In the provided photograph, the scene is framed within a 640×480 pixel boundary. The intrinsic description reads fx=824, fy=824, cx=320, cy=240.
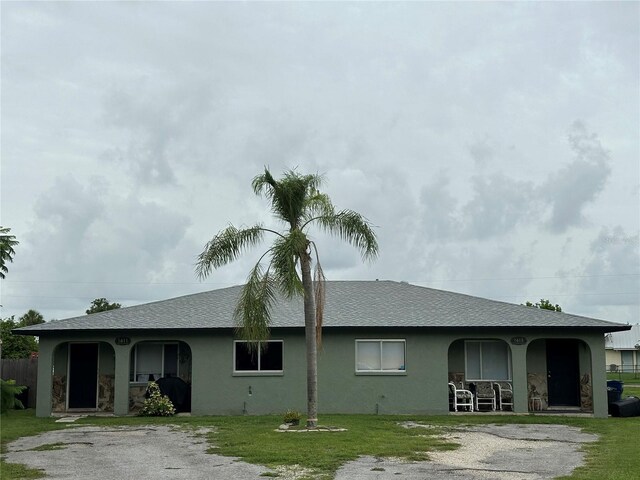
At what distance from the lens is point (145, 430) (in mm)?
20078

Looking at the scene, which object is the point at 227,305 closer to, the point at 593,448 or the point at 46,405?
the point at 46,405

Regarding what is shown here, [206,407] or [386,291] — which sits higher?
[386,291]

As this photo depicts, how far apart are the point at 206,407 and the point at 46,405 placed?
189 inches

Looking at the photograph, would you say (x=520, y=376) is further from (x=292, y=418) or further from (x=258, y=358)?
(x=292, y=418)

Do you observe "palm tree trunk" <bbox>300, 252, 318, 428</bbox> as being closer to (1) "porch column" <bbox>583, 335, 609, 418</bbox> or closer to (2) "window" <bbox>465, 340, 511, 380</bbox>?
(2) "window" <bbox>465, 340, 511, 380</bbox>

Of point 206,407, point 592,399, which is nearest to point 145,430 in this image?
point 206,407

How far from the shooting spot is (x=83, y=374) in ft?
87.0

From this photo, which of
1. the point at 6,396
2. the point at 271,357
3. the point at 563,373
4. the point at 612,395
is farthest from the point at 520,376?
the point at 6,396

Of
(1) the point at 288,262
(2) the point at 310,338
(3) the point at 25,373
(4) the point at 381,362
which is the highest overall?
(1) the point at 288,262

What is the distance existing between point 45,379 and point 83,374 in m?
1.93

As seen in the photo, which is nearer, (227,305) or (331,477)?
(331,477)

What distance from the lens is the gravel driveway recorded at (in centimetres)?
1302

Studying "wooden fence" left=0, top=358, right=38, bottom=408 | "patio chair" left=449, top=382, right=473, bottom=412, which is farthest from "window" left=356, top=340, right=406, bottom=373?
"wooden fence" left=0, top=358, right=38, bottom=408

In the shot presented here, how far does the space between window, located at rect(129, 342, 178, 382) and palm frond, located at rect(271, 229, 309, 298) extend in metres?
8.34
